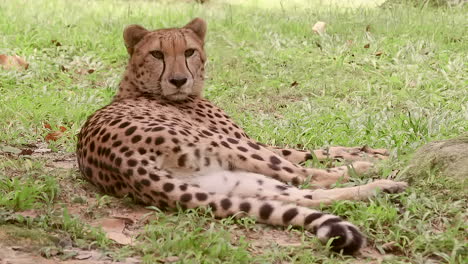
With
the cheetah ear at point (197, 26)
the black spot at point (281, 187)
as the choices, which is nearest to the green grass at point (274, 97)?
the black spot at point (281, 187)

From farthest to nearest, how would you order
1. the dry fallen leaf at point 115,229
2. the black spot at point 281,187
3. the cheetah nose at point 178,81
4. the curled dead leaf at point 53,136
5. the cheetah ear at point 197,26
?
1. the curled dead leaf at point 53,136
2. the cheetah ear at point 197,26
3. the cheetah nose at point 178,81
4. the black spot at point 281,187
5. the dry fallen leaf at point 115,229

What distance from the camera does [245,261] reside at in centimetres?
310

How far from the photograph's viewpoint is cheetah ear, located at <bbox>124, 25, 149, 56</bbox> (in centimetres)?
491

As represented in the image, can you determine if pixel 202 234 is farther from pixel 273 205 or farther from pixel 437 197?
pixel 437 197

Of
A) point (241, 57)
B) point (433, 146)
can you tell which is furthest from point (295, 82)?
point (433, 146)

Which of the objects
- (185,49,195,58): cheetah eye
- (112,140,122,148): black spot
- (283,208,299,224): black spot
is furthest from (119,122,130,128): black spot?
(283,208,299,224): black spot

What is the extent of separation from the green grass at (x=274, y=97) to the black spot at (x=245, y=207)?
0.20 feet

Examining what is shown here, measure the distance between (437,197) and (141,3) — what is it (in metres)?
8.01

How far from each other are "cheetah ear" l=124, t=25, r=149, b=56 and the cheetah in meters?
0.11

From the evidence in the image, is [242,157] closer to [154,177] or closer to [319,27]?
[154,177]

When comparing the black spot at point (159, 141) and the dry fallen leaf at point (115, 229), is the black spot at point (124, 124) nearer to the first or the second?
the black spot at point (159, 141)

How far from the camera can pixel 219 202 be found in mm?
3664

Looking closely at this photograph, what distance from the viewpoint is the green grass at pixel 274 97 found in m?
3.36

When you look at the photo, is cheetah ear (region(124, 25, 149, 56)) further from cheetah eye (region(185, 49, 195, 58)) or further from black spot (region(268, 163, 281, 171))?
black spot (region(268, 163, 281, 171))
